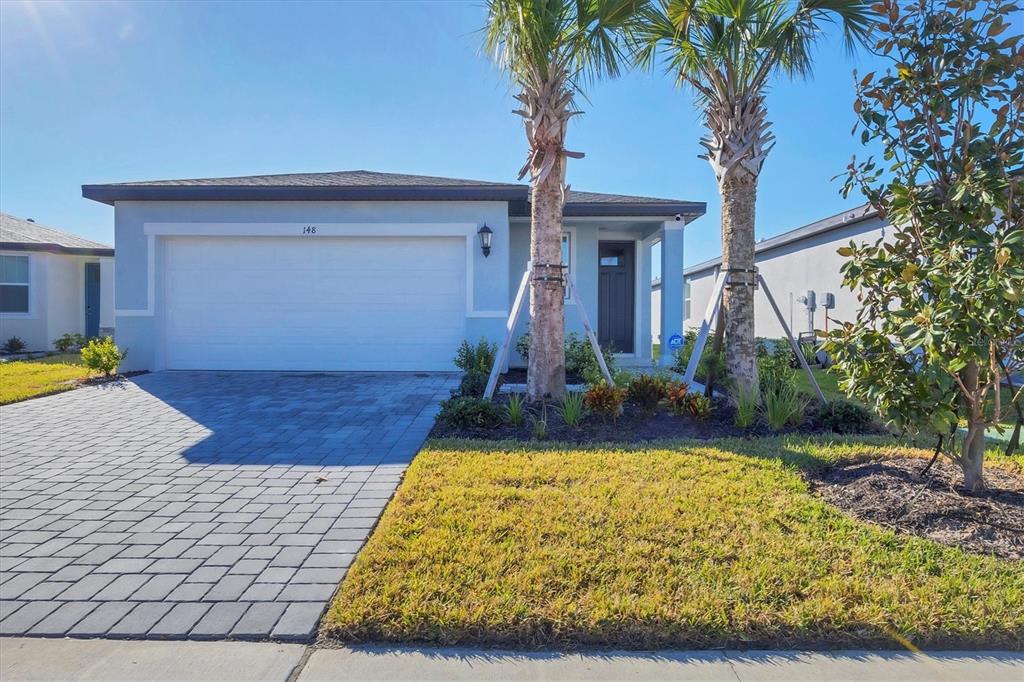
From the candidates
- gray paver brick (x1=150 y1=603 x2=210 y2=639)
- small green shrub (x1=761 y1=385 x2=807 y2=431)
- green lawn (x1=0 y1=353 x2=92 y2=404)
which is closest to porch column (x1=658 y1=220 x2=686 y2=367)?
small green shrub (x1=761 y1=385 x2=807 y2=431)

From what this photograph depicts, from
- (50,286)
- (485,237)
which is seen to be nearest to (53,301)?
(50,286)

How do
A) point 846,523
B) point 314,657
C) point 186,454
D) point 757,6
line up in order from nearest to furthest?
1. point 314,657
2. point 846,523
3. point 186,454
4. point 757,6

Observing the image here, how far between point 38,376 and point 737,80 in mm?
12308

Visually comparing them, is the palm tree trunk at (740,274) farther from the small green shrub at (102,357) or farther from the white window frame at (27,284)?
the white window frame at (27,284)

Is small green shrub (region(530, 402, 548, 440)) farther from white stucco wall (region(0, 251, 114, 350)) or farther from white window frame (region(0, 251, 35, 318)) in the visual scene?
white window frame (region(0, 251, 35, 318))

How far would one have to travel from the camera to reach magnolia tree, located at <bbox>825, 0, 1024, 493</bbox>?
11.2 feet

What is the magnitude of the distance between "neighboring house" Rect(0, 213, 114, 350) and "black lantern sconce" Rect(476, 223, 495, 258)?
11906mm

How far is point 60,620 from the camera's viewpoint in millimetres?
2658

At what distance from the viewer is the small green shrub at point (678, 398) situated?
6152mm

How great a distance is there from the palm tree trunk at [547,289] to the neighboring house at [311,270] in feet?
12.2

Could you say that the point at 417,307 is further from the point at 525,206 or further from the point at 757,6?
the point at 757,6

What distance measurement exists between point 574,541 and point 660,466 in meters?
1.63

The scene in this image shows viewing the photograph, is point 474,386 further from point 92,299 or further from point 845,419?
point 92,299

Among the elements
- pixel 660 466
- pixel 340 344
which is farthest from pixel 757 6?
pixel 340 344
